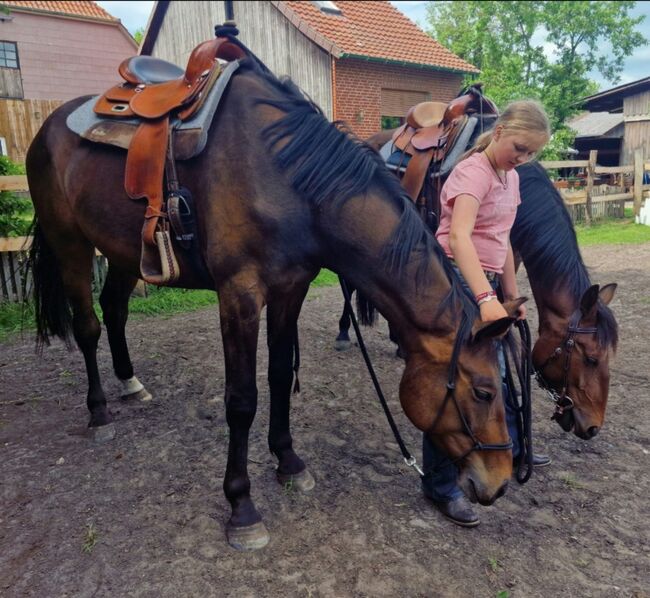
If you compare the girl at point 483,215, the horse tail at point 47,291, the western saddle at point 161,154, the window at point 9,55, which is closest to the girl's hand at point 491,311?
the girl at point 483,215

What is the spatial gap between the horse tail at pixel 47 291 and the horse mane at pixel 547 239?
299 centimetres

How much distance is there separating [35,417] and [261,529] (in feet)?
6.70

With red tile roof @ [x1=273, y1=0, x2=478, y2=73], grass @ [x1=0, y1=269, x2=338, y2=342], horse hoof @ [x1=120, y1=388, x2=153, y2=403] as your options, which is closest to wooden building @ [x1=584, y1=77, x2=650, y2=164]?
red tile roof @ [x1=273, y1=0, x2=478, y2=73]

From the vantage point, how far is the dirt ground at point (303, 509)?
6.60 ft

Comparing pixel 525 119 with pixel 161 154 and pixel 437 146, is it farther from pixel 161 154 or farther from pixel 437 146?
pixel 161 154

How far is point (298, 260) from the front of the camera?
221 centimetres

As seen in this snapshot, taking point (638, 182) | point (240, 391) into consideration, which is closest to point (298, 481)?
point (240, 391)

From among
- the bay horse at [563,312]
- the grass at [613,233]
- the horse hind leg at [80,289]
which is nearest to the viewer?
the bay horse at [563,312]

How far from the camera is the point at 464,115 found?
144 inches

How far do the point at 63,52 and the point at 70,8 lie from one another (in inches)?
69.6

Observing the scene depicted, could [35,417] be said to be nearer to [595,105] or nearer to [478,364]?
[478,364]

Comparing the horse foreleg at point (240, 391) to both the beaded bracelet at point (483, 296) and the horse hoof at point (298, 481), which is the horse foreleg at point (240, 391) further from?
the beaded bracelet at point (483, 296)

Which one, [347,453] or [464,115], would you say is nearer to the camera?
[347,453]

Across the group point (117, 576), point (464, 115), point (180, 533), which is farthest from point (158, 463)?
point (464, 115)
